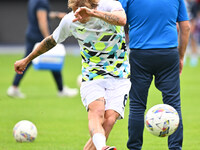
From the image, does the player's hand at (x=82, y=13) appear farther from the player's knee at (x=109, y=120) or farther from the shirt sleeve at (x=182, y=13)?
the shirt sleeve at (x=182, y=13)

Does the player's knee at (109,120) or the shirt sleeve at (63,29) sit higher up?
the shirt sleeve at (63,29)

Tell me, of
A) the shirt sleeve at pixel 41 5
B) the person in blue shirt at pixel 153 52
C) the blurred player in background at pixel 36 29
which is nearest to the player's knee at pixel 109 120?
the person in blue shirt at pixel 153 52

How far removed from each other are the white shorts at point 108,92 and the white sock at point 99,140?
0.40m

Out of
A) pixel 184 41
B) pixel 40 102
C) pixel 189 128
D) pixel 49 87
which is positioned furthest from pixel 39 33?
pixel 184 41

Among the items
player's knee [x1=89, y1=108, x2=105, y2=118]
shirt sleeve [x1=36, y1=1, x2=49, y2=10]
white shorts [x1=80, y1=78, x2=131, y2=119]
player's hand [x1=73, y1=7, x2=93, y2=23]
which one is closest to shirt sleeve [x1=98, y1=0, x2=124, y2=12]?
player's hand [x1=73, y1=7, x2=93, y2=23]

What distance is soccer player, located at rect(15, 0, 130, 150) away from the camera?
18.4 feet

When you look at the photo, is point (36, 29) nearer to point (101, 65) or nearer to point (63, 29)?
point (63, 29)

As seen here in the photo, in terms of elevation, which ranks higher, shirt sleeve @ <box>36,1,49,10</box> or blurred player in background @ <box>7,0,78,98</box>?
shirt sleeve @ <box>36,1,49,10</box>

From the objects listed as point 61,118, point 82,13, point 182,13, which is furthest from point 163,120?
point 61,118

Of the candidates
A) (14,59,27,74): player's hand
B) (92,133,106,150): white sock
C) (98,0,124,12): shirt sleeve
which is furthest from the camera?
(14,59,27,74): player's hand

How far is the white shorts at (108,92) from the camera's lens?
5.72 m

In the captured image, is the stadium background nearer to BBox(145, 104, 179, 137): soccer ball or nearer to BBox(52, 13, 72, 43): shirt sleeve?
BBox(52, 13, 72, 43): shirt sleeve

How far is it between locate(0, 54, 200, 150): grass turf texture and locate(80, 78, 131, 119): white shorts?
57.9 inches

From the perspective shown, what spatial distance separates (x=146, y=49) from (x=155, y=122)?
91cm
